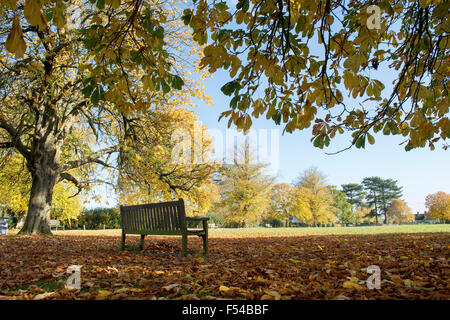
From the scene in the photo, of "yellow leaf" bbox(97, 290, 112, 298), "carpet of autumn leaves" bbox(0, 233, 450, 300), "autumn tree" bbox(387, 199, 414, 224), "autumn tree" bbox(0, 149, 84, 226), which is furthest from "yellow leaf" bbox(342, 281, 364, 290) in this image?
"autumn tree" bbox(387, 199, 414, 224)

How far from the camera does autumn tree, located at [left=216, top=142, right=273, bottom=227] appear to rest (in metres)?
28.0

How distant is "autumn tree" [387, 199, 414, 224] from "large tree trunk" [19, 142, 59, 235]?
68.0 m

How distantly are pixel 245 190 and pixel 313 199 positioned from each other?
13.4 metres

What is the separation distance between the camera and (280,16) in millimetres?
2666

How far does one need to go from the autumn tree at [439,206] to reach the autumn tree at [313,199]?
14.8 m

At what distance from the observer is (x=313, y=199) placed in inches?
1455

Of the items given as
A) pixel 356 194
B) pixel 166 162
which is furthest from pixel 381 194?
pixel 166 162

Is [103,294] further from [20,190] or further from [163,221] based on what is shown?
[20,190]

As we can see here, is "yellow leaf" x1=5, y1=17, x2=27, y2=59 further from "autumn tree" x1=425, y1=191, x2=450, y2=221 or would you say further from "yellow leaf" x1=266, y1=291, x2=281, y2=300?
"autumn tree" x1=425, y1=191, x2=450, y2=221

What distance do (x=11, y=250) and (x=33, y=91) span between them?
508 cm

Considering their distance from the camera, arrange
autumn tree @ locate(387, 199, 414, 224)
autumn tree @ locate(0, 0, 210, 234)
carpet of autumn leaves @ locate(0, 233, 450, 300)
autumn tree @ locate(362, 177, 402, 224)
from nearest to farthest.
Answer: carpet of autumn leaves @ locate(0, 233, 450, 300) → autumn tree @ locate(0, 0, 210, 234) → autumn tree @ locate(387, 199, 414, 224) → autumn tree @ locate(362, 177, 402, 224)

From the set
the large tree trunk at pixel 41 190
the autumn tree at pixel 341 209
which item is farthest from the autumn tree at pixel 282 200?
the large tree trunk at pixel 41 190
